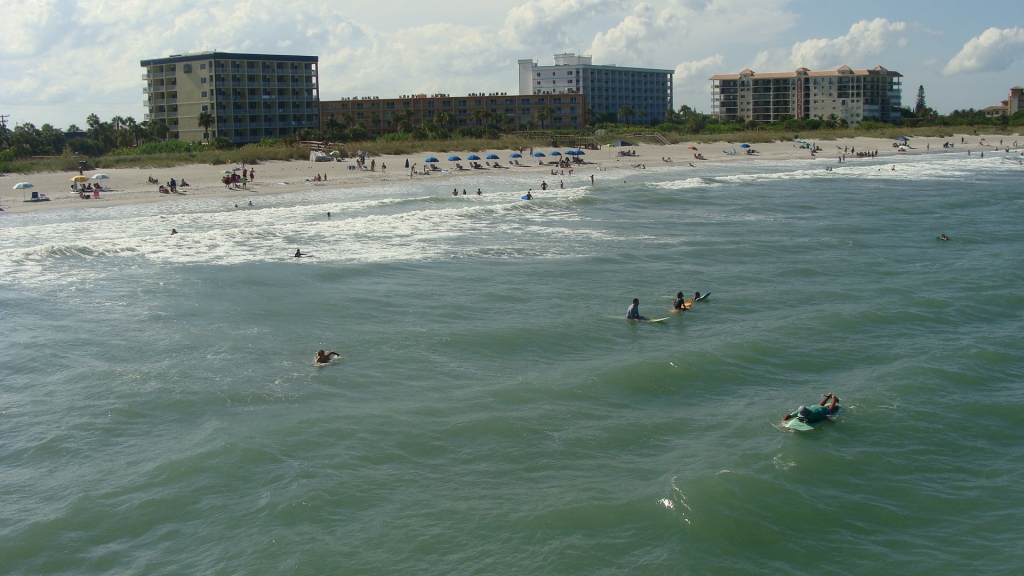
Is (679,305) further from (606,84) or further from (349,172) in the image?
(606,84)

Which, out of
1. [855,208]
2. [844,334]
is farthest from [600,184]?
[844,334]

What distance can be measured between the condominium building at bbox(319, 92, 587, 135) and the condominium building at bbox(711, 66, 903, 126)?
40.1 m

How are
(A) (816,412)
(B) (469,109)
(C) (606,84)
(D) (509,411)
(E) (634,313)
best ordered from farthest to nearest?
(C) (606,84)
(B) (469,109)
(E) (634,313)
(D) (509,411)
(A) (816,412)

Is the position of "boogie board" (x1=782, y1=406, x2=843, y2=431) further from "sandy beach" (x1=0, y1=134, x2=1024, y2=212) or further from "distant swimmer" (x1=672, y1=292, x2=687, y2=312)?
"sandy beach" (x1=0, y1=134, x2=1024, y2=212)

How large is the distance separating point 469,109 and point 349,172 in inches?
2350

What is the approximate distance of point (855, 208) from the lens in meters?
44.1

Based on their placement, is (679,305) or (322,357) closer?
(322,357)

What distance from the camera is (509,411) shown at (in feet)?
49.9

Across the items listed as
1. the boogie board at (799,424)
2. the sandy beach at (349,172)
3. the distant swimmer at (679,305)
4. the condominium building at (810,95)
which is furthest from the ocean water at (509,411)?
the condominium building at (810,95)

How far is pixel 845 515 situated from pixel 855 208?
36169 millimetres

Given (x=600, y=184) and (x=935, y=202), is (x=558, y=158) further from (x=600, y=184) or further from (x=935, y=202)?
(x=935, y=202)

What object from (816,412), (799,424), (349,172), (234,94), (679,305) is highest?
(234,94)

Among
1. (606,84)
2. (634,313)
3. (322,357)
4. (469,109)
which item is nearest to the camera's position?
(322,357)

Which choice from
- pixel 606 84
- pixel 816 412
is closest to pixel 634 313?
pixel 816 412
